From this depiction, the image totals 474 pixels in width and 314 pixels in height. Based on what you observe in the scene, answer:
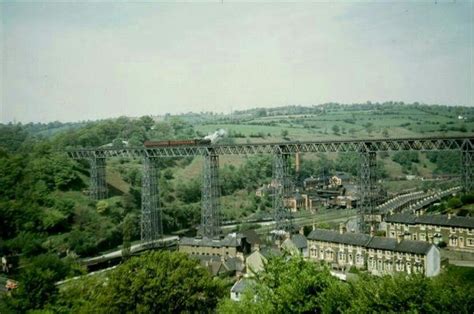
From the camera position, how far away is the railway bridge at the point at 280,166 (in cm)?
2627

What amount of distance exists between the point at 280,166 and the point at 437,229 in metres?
9.36

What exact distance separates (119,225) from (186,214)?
8.62 metres

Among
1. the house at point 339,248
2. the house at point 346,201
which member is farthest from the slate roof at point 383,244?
the house at point 346,201

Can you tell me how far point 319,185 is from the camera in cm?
5656

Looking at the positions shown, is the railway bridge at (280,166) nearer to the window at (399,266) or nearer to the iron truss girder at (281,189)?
the iron truss girder at (281,189)

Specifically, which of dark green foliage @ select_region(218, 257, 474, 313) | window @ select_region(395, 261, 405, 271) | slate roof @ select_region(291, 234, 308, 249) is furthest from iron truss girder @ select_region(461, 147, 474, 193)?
dark green foliage @ select_region(218, 257, 474, 313)

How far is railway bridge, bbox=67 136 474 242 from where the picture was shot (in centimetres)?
2627

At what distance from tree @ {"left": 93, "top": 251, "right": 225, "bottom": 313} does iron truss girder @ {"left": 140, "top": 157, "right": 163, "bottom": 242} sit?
16.2m

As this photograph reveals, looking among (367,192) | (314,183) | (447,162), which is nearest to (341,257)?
(367,192)

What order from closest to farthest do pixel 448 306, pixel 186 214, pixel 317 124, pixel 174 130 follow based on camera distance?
pixel 448 306, pixel 186 214, pixel 174 130, pixel 317 124

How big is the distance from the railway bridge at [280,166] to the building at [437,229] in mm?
1386

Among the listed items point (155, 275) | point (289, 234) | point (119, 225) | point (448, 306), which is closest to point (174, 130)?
point (119, 225)

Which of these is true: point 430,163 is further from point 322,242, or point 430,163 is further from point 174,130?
point 322,242

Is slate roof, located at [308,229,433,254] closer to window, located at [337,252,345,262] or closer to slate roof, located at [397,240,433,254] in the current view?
slate roof, located at [397,240,433,254]
